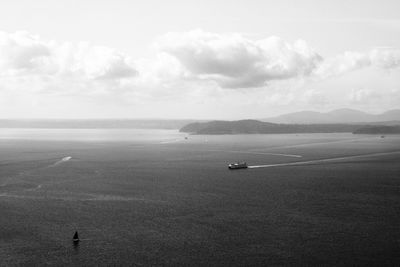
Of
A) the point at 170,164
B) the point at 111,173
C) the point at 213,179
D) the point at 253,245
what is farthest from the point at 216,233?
the point at 170,164

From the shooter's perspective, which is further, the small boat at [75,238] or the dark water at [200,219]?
the small boat at [75,238]

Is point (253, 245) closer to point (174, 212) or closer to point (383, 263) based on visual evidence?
point (383, 263)

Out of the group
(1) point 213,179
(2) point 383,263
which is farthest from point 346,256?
(1) point 213,179

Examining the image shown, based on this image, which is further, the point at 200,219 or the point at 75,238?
the point at 200,219

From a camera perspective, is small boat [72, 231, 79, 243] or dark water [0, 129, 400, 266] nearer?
dark water [0, 129, 400, 266]

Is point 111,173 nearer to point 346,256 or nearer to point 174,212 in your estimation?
point 174,212

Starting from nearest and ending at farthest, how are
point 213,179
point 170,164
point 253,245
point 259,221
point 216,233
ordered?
point 253,245 → point 216,233 → point 259,221 → point 213,179 → point 170,164

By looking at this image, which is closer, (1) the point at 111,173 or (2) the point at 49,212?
(2) the point at 49,212

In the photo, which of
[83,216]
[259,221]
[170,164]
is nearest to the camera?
[259,221]

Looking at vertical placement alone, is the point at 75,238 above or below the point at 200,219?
below
